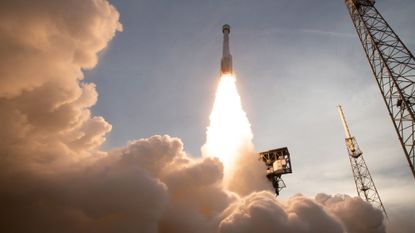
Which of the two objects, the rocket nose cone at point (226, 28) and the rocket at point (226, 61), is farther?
the rocket nose cone at point (226, 28)

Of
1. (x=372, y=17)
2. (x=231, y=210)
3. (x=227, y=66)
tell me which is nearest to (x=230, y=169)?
(x=231, y=210)

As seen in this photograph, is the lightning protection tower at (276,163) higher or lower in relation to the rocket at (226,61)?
lower

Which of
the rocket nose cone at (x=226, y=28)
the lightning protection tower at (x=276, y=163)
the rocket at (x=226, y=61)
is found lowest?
the lightning protection tower at (x=276, y=163)

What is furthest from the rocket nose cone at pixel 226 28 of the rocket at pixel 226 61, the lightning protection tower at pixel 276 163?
the lightning protection tower at pixel 276 163

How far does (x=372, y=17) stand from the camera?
37500mm

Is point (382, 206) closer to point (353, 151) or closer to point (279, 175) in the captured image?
point (353, 151)

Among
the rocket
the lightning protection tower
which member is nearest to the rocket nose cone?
the rocket

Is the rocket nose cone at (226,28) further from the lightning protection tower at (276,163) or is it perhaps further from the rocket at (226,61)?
the lightning protection tower at (276,163)

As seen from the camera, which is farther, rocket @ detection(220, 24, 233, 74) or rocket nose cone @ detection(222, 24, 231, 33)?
rocket nose cone @ detection(222, 24, 231, 33)

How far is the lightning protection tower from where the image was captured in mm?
50031

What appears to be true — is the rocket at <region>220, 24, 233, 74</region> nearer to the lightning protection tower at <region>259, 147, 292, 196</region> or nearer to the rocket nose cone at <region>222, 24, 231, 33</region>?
the rocket nose cone at <region>222, 24, 231, 33</region>

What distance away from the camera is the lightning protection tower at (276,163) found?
50031mm

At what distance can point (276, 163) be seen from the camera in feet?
166

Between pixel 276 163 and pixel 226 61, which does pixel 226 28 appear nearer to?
pixel 226 61
